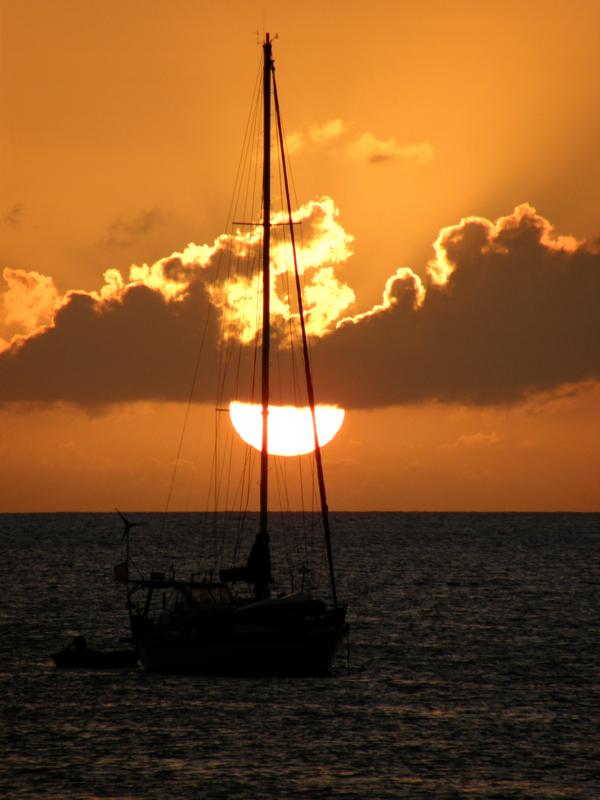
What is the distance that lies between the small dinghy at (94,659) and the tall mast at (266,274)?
10.3 m

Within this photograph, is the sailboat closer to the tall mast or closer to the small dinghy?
the tall mast

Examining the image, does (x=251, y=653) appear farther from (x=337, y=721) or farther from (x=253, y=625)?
(x=337, y=721)

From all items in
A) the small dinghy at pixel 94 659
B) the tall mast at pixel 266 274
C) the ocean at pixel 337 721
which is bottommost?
the ocean at pixel 337 721

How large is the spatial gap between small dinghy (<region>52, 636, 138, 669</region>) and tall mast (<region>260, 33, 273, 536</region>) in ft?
33.9

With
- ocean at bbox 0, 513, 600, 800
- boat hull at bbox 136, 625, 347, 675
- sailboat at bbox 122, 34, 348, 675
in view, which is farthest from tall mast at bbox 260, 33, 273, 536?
ocean at bbox 0, 513, 600, 800

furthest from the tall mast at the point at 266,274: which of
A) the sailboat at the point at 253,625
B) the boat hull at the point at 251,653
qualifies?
the boat hull at the point at 251,653

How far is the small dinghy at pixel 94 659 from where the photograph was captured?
6209cm

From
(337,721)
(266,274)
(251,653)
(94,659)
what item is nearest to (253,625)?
(251,653)

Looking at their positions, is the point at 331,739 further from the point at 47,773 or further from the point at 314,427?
the point at 314,427

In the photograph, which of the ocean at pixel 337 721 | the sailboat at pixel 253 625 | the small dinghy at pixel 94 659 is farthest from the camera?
the small dinghy at pixel 94 659

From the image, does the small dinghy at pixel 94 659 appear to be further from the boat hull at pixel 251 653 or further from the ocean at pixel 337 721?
the boat hull at pixel 251 653

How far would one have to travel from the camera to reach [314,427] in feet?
201

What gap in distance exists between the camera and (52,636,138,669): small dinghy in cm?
6209

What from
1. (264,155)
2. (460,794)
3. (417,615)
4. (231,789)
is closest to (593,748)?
(460,794)
